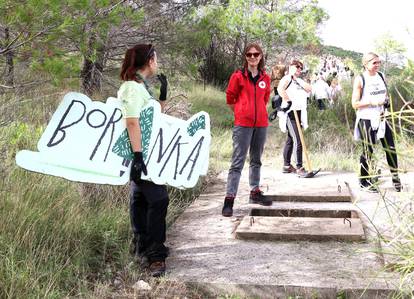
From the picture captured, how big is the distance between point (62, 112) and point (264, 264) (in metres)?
1.86

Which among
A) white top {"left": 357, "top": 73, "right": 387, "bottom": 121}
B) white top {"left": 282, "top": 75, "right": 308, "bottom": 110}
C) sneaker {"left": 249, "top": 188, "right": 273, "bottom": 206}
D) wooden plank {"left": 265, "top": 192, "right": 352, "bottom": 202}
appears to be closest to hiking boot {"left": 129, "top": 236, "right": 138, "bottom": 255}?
sneaker {"left": 249, "top": 188, "right": 273, "bottom": 206}

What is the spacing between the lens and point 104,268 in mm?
3922

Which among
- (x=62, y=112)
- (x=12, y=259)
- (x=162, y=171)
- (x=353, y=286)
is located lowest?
(x=353, y=286)

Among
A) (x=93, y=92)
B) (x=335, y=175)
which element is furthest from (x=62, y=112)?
(x=335, y=175)

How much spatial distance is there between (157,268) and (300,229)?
1.43 metres

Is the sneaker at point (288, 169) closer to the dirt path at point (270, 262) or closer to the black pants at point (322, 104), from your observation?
the dirt path at point (270, 262)

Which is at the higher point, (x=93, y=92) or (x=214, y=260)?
(x=93, y=92)

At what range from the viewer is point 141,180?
12.9 ft

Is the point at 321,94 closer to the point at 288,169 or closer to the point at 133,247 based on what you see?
the point at 288,169

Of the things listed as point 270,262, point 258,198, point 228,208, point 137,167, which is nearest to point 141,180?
point 137,167

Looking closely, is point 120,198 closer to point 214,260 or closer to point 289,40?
point 214,260

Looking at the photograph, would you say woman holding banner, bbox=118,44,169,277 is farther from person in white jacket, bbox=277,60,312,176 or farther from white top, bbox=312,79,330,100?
white top, bbox=312,79,330,100

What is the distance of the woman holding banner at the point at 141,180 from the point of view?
375 centimetres

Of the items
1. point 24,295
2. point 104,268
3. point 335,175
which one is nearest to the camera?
point 24,295
